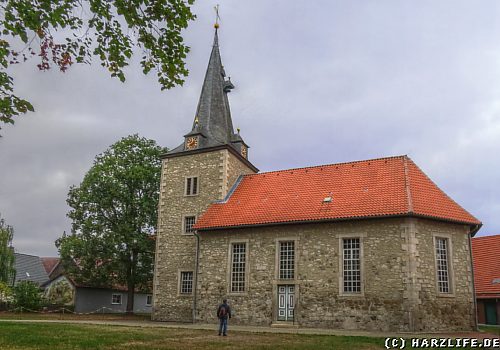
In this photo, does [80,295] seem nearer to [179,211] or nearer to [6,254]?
[6,254]

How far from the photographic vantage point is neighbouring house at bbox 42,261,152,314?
36.8 meters

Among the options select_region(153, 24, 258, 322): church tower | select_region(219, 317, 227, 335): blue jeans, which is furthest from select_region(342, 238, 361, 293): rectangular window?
select_region(153, 24, 258, 322): church tower

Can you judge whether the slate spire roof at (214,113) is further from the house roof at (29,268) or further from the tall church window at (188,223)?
the house roof at (29,268)

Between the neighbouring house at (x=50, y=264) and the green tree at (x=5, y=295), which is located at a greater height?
the neighbouring house at (x=50, y=264)

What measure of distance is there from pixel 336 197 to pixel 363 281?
14.8 feet

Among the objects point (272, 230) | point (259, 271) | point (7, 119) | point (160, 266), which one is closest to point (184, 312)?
point (160, 266)

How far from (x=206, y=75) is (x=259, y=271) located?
50.1ft

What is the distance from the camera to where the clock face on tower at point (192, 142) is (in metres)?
28.3

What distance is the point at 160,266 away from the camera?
26484 mm

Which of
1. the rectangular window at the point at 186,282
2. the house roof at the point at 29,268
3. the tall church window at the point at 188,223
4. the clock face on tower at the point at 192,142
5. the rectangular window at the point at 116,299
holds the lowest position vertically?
the rectangular window at the point at 116,299

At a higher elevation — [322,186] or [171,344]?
[322,186]

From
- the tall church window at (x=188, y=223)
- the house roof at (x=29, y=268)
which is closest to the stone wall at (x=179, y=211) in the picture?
the tall church window at (x=188, y=223)

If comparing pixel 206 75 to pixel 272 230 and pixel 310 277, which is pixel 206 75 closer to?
pixel 272 230

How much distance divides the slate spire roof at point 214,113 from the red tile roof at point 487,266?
17643mm
